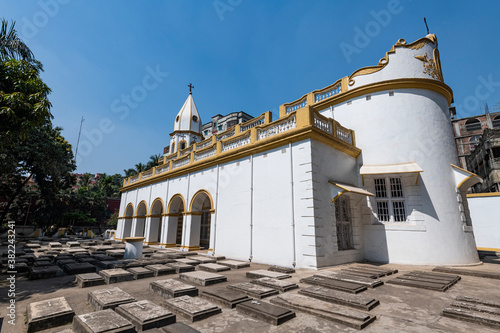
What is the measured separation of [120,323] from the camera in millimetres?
3221

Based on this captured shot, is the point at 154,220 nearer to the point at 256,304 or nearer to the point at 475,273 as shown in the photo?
the point at 256,304

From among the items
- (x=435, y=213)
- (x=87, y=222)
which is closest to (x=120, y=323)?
(x=435, y=213)

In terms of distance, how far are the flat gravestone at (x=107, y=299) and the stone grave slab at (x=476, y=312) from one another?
560cm

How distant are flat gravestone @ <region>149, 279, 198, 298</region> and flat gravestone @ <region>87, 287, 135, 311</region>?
688 mm

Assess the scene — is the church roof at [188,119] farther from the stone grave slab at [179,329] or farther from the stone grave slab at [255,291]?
the stone grave slab at [179,329]

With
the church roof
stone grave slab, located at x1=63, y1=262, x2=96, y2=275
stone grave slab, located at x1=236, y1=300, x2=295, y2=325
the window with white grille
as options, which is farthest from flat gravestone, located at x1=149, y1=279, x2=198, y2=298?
the church roof

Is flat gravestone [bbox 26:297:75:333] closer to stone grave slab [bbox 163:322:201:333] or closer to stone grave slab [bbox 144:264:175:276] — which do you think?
stone grave slab [bbox 163:322:201:333]

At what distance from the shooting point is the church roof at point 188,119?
24.7m

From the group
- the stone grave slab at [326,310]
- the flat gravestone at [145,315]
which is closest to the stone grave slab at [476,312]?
the stone grave slab at [326,310]

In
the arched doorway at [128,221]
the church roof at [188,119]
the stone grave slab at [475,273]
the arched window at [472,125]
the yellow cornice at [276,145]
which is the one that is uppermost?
the arched window at [472,125]

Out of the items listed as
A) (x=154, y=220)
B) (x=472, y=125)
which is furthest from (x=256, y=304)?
(x=472, y=125)

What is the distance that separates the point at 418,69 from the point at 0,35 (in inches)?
648

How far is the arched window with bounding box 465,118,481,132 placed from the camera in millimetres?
36438

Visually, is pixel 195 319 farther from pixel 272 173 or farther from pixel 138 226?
pixel 138 226
